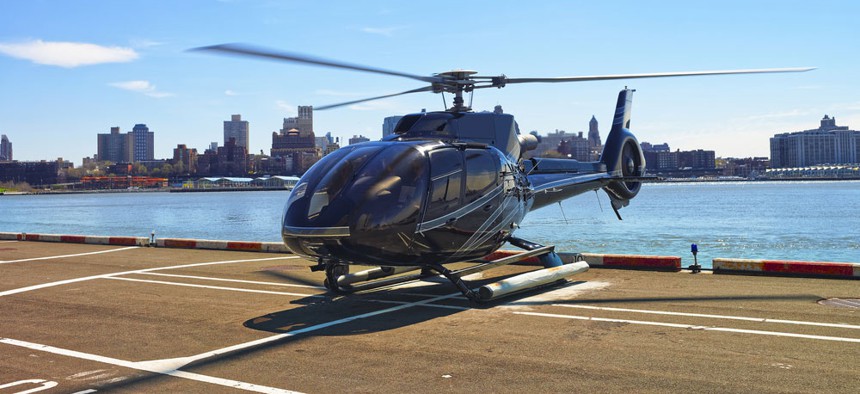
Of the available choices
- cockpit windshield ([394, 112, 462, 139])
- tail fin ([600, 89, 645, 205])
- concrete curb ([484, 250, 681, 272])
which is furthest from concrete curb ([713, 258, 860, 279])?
cockpit windshield ([394, 112, 462, 139])

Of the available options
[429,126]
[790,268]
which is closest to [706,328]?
[790,268]

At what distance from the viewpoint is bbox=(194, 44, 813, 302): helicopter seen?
1074cm

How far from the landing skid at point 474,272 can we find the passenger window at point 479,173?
4.28ft

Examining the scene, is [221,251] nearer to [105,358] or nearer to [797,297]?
[105,358]

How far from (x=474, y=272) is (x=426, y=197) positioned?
81.2 inches

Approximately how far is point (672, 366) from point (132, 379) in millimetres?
5595

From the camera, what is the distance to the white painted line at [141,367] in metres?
7.09

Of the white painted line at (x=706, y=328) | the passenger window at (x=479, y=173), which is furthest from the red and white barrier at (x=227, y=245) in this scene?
the white painted line at (x=706, y=328)

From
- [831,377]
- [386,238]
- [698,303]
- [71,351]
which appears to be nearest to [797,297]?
[698,303]

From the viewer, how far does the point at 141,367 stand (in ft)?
26.2

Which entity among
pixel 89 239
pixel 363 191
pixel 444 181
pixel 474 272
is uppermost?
pixel 444 181

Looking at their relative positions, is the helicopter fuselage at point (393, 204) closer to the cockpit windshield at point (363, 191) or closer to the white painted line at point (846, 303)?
the cockpit windshield at point (363, 191)

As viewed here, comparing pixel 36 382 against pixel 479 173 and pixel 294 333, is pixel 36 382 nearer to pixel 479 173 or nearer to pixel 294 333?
pixel 294 333

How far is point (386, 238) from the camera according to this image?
1091 cm
